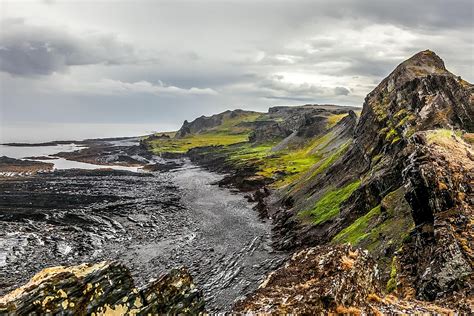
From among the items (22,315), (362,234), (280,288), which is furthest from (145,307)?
(362,234)

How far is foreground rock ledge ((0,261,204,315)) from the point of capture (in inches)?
537

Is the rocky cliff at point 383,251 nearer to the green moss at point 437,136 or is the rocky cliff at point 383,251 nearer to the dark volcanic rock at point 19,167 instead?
the green moss at point 437,136

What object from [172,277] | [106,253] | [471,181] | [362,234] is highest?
[471,181]

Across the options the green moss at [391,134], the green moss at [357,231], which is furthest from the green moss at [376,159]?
the green moss at [357,231]

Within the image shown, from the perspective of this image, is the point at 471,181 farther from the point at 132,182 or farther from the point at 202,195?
the point at 132,182

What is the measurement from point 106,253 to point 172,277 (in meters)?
43.0

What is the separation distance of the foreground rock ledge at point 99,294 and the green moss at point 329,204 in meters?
43.9

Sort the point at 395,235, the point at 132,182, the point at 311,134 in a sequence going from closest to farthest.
Result: 1. the point at 395,235
2. the point at 132,182
3. the point at 311,134

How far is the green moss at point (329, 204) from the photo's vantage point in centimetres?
5934

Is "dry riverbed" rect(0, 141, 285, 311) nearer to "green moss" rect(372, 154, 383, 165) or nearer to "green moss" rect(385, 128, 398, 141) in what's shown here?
"green moss" rect(372, 154, 383, 165)

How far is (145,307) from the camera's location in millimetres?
16031

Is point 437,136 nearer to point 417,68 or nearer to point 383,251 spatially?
point 383,251

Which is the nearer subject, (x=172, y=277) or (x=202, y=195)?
(x=172, y=277)

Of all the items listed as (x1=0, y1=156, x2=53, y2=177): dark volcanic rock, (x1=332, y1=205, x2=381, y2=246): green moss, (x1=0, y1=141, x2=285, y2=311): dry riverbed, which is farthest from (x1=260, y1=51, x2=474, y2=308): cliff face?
(x1=0, y1=156, x2=53, y2=177): dark volcanic rock
